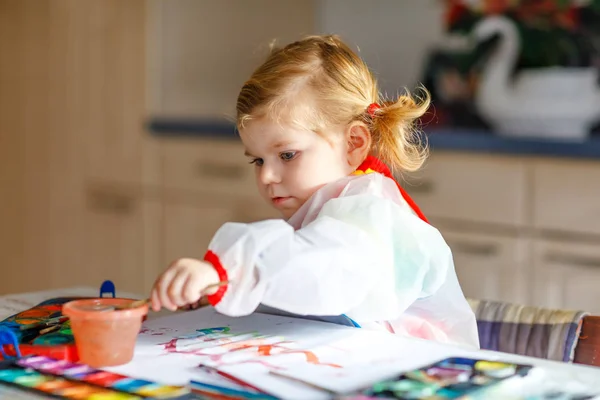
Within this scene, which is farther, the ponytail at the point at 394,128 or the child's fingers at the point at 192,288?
the ponytail at the point at 394,128

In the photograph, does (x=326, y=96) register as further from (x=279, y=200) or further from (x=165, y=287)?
(x=165, y=287)

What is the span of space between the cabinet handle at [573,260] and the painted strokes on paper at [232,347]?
1374mm

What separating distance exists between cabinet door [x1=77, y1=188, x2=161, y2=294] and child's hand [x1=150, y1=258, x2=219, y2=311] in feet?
7.34

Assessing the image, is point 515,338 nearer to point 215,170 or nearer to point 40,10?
point 215,170

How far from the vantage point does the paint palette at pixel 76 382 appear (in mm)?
827

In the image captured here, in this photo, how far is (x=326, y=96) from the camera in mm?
1285

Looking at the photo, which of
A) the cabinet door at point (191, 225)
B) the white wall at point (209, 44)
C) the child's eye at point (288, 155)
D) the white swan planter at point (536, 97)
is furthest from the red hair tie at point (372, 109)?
the white wall at point (209, 44)

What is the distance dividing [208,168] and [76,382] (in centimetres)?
213

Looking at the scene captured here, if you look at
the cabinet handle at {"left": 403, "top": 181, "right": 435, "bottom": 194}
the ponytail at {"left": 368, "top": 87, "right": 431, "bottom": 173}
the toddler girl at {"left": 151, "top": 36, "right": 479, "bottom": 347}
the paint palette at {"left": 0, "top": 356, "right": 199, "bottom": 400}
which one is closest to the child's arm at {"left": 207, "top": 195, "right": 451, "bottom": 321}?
the toddler girl at {"left": 151, "top": 36, "right": 479, "bottom": 347}

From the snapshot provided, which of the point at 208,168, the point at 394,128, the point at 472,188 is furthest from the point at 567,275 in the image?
the point at 208,168

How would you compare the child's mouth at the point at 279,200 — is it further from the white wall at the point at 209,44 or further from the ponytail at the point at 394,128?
the white wall at the point at 209,44

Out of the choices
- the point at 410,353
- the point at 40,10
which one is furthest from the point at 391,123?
the point at 40,10

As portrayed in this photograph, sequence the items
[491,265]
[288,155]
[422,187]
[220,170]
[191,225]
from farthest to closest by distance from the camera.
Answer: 1. [191,225]
2. [220,170]
3. [422,187]
4. [491,265]
5. [288,155]

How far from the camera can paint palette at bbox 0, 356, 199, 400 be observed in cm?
83
